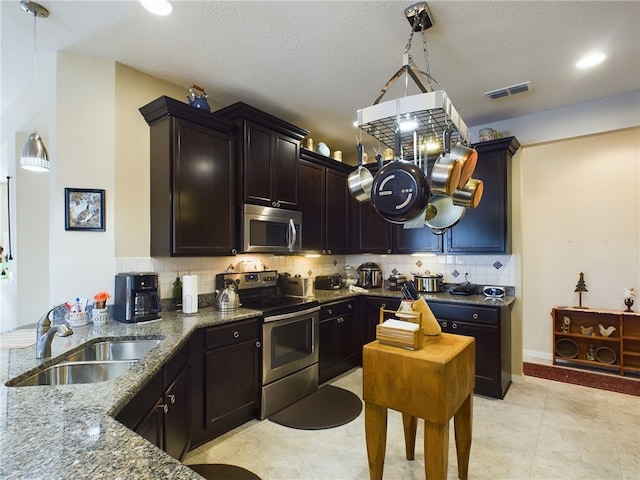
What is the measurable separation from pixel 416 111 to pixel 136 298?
214cm

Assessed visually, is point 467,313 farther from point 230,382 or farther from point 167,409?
point 167,409

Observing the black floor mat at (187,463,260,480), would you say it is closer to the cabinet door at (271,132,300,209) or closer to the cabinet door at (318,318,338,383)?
the cabinet door at (318,318,338,383)

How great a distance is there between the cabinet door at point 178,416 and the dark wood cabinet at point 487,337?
2435 millimetres

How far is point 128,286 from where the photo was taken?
91.9 inches

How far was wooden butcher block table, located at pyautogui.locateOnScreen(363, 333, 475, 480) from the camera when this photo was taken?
1654 millimetres

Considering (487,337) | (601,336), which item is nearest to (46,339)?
(487,337)


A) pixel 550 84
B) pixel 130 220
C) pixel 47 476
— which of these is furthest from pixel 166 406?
pixel 550 84

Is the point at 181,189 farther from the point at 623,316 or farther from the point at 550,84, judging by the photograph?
the point at 623,316

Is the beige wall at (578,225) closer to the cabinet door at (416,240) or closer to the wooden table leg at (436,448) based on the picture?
the cabinet door at (416,240)

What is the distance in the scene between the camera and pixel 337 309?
368 cm

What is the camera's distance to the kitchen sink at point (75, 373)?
1.51 metres

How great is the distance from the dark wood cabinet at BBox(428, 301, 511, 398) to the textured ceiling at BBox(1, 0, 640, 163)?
2.04 m

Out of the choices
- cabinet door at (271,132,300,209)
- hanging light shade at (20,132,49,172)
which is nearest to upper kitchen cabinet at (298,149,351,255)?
cabinet door at (271,132,300,209)

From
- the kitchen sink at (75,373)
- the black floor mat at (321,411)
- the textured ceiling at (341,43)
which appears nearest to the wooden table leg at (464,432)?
the black floor mat at (321,411)
